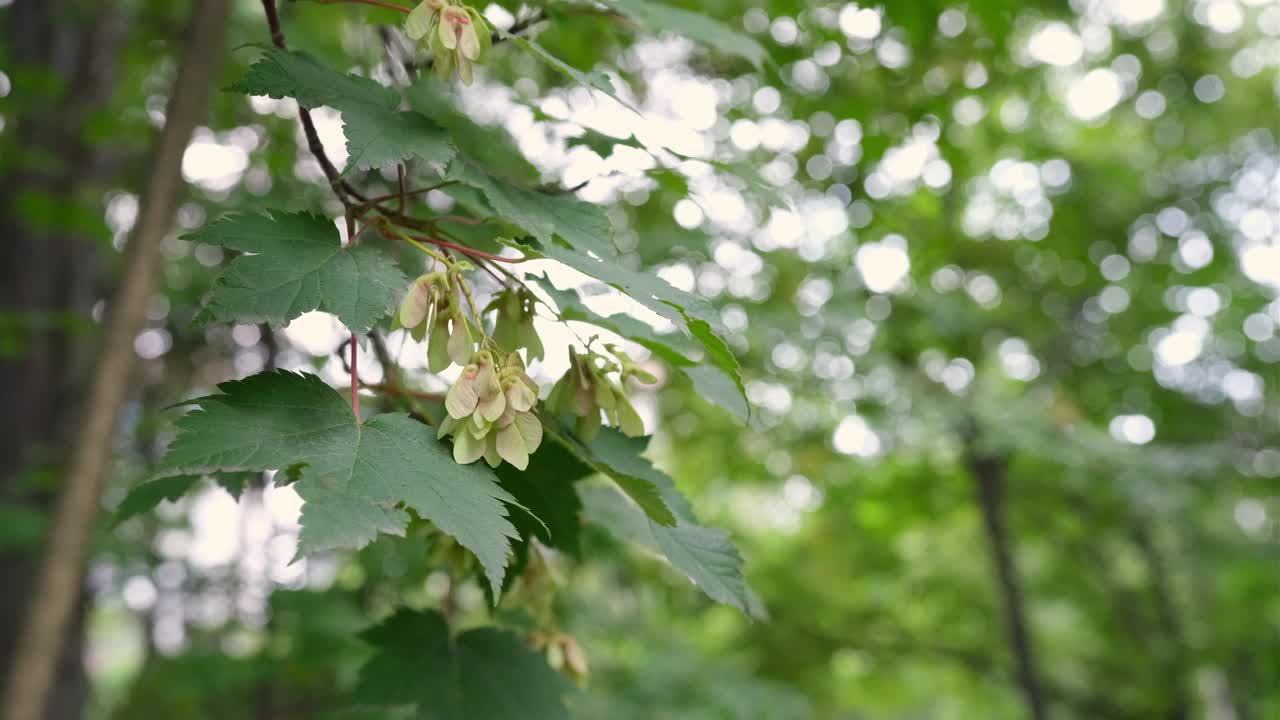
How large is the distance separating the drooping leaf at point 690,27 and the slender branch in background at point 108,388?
1.06m

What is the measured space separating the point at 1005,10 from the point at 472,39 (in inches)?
59.3

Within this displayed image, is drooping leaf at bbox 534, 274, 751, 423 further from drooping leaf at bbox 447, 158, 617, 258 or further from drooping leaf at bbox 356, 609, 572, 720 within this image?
drooping leaf at bbox 356, 609, 572, 720

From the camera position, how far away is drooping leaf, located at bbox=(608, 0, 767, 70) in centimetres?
133

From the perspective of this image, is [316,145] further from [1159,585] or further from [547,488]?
[1159,585]

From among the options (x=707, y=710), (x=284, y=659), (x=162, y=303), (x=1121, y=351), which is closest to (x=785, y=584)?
(x=707, y=710)

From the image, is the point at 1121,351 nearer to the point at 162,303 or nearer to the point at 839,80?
the point at 839,80

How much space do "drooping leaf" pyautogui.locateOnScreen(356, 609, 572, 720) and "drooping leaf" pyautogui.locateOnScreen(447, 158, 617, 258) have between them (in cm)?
59

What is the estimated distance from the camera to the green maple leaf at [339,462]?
32.0 inches

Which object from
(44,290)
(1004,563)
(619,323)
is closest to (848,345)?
(1004,563)

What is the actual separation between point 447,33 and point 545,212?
0.69ft

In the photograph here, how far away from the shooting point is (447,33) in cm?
A: 102

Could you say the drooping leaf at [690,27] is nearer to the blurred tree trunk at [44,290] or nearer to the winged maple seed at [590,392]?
the winged maple seed at [590,392]

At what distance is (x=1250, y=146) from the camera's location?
6883mm

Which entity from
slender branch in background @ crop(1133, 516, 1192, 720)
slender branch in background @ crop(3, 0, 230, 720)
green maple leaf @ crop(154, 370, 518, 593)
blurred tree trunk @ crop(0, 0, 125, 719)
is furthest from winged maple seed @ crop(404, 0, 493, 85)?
slender branch in background @ crop(1133, 516, 1192, 720)
